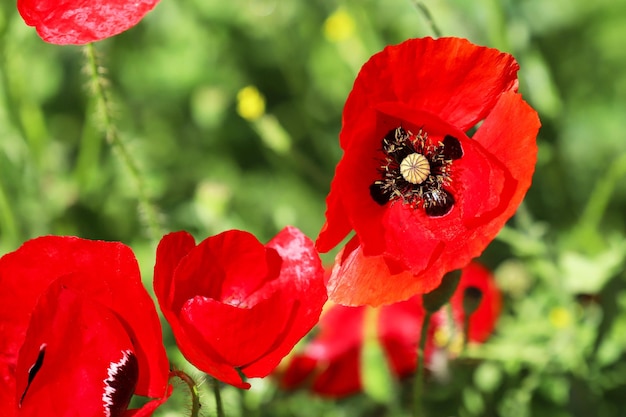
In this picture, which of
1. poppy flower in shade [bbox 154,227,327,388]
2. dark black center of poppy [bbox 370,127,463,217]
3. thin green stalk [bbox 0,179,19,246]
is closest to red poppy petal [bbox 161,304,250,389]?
poppy flower in shade [bbox 154,227,327,388]

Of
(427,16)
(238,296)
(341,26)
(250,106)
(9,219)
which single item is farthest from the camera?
(341,26)

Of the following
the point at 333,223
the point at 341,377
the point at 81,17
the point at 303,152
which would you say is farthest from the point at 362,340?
the point at 303,152

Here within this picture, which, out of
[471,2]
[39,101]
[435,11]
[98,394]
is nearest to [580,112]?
[471,2]

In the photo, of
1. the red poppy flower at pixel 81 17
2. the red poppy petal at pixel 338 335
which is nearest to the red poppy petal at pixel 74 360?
the red poppy flower at pixel 81 17

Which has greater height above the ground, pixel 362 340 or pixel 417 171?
pixel 417 171

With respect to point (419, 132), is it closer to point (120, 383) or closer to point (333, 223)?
point (333, 223)

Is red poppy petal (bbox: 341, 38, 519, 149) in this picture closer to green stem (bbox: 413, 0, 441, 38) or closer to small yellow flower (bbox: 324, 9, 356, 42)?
green stem (bbox: 413, 0, 441, 38)
